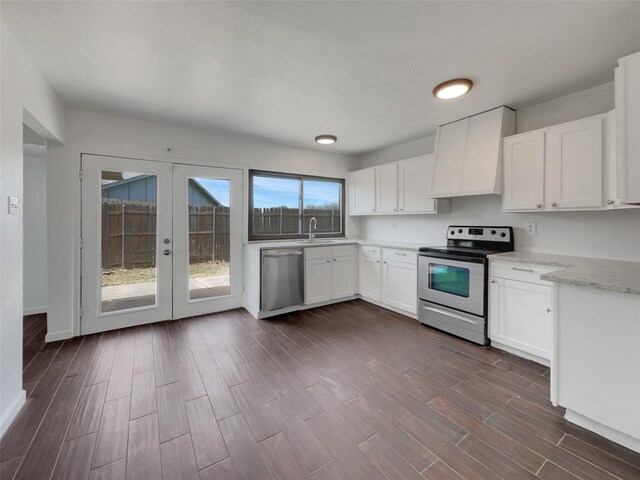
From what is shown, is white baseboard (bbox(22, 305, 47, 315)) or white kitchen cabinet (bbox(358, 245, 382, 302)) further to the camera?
white kitchen cabinet (bbox(358, 245, 382, 302))

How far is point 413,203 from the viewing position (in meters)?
3.90

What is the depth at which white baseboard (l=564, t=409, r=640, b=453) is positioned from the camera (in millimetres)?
1533

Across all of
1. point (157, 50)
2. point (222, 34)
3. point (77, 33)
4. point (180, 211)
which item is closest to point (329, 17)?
point (222, 34)

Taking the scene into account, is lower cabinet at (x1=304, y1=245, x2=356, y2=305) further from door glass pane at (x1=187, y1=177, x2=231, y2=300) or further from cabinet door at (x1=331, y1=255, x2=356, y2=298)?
door glass pane at (x1=187, y1=177, x2=231, y2=300)

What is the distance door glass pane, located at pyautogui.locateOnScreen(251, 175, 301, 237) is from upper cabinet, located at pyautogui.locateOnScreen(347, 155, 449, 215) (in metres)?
1.09

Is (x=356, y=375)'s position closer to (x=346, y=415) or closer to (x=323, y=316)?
(x=346, y=415)

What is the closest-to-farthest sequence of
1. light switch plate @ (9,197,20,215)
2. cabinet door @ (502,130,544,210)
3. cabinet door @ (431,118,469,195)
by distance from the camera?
1. light switch plate @ (9,197,20,215)
2. cabinet door @ (502,130,544,210)
3. cabinet door @ (431,118,469,195)

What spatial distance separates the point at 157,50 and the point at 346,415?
295cm

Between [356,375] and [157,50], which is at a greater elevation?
[157,50]

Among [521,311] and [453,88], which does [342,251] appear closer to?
[521,311]

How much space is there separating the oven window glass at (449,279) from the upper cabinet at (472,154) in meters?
0.89

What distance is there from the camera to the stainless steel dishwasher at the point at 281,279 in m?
3.62

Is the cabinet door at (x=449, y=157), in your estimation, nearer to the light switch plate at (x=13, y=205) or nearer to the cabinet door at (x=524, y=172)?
the cabinet door at (x=524, y=172)

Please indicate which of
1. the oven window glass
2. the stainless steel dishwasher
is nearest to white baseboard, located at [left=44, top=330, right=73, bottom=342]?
the stainless steel dishwasher
